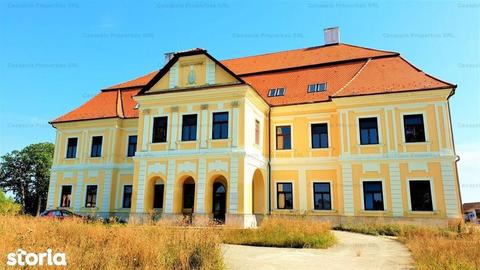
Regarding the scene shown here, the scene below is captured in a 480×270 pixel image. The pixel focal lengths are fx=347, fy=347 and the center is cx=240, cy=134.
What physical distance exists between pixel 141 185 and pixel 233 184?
544 cm

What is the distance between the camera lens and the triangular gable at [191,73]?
64.5 ft

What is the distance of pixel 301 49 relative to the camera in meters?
27.3

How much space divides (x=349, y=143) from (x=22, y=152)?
134ft

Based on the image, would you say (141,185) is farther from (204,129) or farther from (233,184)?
(233,184)

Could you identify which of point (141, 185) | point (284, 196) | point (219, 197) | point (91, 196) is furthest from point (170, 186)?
point (91, 196)

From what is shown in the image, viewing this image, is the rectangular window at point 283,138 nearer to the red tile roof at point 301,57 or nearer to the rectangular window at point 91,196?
the red tile roof at point 301,57

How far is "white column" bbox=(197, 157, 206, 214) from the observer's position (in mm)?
18031

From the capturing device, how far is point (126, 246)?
711 cm

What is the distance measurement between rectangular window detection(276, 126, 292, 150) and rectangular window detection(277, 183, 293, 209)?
2.35 meters

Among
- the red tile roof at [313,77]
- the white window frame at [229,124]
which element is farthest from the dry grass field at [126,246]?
the red tile roof at [313,77]

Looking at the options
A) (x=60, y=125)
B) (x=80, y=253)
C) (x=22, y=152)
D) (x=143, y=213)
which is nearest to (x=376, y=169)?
(x=143, y=213)

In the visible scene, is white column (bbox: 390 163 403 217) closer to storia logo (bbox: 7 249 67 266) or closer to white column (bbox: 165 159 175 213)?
white column (bbox: 165 159 175 213)

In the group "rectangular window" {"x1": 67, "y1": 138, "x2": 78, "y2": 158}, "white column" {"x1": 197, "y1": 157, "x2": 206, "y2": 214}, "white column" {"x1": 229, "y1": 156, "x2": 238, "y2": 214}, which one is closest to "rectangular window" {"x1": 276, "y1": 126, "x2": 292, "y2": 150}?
"white column" {"x1": 229, "y1": 156, "x2": 238, "y2": 214}

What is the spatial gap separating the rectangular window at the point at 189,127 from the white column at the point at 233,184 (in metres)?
2.97
